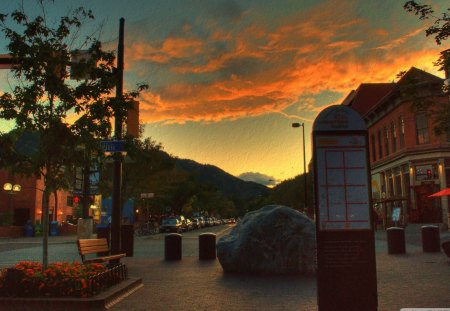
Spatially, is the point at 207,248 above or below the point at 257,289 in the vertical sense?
above

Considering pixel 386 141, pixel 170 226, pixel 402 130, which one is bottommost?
pixel 170 226

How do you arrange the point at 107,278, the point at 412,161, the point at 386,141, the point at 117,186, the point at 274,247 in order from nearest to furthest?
the point at 107,278 < the point at 117,186 < the point at 274,247 < the point at 412,161 < the point at 386,141

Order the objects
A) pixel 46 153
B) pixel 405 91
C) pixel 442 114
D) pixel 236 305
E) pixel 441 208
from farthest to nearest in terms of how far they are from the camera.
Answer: pixel 441 208 < pixel 442 114 < pixel 405 91 < pixel 46 153 < pixel 236 305

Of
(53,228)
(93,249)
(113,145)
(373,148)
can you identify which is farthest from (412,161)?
(113,145)

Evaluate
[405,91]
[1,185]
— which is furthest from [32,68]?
[1,185]

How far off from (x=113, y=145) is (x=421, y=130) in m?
36.9

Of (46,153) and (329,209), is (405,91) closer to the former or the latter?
(329,209)

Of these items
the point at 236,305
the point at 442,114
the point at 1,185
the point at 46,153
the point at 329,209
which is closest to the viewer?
the point at 329,209

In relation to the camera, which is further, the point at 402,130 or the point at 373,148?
the point at 373,148

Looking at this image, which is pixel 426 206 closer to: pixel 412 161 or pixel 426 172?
pixel 426 172

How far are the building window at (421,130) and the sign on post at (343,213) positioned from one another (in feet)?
124

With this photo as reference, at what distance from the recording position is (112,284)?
383 inches

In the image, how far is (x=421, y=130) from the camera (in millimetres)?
42531

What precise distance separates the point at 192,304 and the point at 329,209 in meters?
3.12
